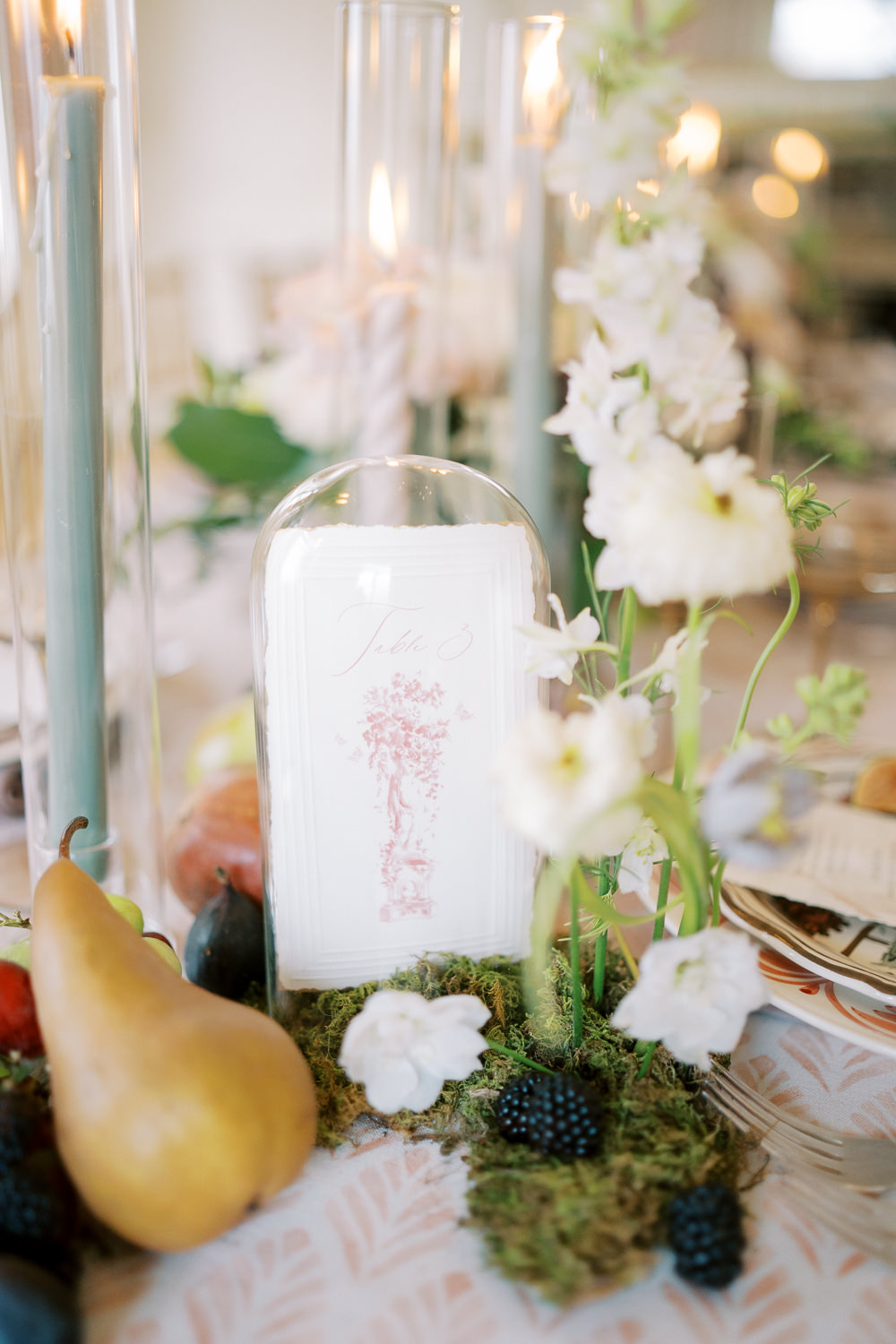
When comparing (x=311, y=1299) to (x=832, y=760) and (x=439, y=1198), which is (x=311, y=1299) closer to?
(x=439, y=1198)

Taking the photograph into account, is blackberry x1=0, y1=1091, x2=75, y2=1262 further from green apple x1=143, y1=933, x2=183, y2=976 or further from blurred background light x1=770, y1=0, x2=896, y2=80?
blurred background light x1=770, y1=0, x2=896, y2=80

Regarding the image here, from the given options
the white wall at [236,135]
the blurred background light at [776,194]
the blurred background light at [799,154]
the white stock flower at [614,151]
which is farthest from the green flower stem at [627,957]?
the blurred background light at [799,154]

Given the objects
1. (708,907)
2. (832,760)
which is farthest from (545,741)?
(832,760)

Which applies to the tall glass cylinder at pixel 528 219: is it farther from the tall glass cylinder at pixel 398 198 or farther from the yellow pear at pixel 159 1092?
the yellow pear at pixel 159 1092

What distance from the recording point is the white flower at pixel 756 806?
242mm

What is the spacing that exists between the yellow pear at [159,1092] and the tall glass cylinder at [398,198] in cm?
34

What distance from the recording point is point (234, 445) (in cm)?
77

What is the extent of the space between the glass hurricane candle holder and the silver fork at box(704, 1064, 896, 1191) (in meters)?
0.10

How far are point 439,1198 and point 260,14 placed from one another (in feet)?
8.05

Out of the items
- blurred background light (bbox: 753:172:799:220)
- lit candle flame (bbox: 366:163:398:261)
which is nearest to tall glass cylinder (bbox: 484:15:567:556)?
lit candle flame (bbox: 366:163:398:261)

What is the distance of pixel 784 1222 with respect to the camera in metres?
0.29

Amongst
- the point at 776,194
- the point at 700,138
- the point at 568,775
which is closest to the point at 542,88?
the point at 568,775

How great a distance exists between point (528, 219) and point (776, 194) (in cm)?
221

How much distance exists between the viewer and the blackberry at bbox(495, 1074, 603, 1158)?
29 cm
